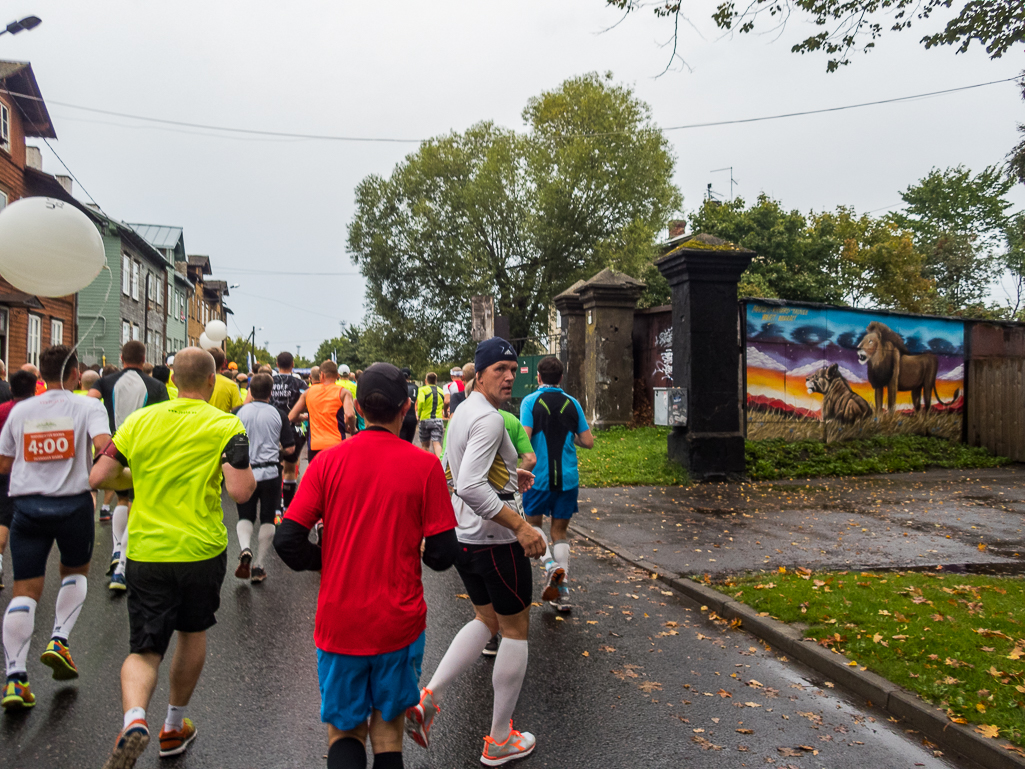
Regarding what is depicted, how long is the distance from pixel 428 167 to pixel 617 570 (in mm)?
32591

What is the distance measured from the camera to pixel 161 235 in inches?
1935

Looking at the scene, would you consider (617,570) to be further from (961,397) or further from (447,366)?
(447,366)

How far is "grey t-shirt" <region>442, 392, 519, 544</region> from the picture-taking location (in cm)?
357

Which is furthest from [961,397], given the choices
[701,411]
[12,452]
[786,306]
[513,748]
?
[12,452]

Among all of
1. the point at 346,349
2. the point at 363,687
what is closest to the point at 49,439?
the point at 363,687

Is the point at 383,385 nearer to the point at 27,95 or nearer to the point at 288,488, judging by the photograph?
the point at 288,488

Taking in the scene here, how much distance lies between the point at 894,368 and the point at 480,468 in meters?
13.8

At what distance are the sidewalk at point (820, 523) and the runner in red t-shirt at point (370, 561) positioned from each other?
199 inches

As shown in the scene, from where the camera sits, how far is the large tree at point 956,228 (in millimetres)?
43938

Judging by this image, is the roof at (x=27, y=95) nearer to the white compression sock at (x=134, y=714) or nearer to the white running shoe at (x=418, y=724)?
the white compression sock at (x=134, y=714)

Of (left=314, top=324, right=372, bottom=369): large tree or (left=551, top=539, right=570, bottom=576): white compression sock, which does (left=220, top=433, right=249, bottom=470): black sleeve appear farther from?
(left=314, top=324, right=372, bottom=369): large tree

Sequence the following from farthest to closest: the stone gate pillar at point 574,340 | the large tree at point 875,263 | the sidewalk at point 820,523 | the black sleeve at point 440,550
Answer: the large tree at point 875,263, the stone gate pillar at point 574,340, the sidewalk at point 820,523, the black sleeve at point 440,550

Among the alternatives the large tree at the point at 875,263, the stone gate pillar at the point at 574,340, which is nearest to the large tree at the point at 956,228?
the large tree at the point at 875,263

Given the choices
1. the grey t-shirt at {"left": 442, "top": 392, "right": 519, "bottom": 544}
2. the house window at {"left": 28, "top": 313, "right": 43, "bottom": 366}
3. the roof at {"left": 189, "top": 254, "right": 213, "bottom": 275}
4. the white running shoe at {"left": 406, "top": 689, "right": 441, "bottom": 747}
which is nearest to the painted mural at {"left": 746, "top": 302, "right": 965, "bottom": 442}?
A: the grey t-shirt at {"left": 442, "top": 392, "right": 519, "bottom": 544}
